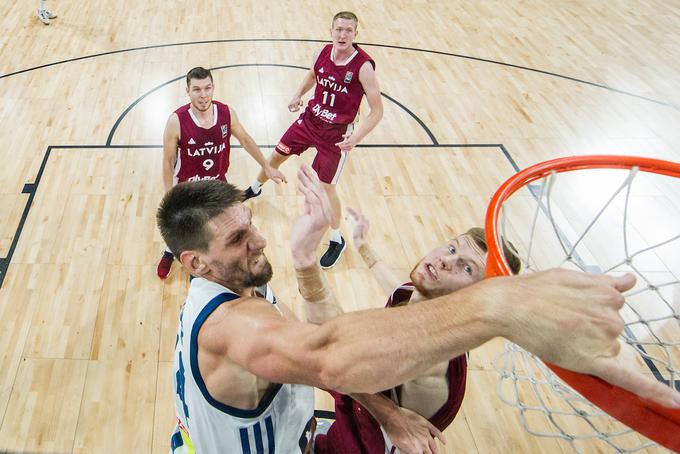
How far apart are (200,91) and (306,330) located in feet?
10.2

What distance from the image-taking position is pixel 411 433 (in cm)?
183

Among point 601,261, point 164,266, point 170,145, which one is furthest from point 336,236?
point 601,261

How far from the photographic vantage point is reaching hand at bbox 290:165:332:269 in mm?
1667

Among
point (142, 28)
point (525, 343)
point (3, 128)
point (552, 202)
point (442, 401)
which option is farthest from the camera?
point (142, 28)

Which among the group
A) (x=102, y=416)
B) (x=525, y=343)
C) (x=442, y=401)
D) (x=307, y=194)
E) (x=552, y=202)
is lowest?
(x=102, y=416)

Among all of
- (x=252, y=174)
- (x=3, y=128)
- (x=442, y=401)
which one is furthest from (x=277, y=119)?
(x=442, y=401)

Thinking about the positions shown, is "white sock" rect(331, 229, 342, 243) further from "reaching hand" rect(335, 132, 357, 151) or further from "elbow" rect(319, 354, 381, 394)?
"elbow" rect(319, 354, 381, 394)

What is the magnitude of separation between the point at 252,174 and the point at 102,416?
2.69m

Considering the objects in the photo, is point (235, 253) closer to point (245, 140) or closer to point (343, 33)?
point (245, 140)

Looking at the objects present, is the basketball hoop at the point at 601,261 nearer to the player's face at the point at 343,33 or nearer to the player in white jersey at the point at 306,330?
the player in white jersey at the point at 306,330

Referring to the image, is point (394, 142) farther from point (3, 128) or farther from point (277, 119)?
point (3, 128)

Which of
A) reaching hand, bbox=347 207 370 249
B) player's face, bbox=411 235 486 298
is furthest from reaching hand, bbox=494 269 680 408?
reaching hand, bbox=347 207 370 249

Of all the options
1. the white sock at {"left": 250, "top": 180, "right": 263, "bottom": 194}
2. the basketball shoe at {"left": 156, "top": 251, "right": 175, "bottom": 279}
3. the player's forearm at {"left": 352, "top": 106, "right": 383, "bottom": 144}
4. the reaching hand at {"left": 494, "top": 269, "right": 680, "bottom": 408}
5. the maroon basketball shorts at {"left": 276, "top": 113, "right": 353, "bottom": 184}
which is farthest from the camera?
the white sock at {"left": 250, "top": 180, "right": 263, "bottom": 194}

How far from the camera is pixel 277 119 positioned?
6.16 meters
